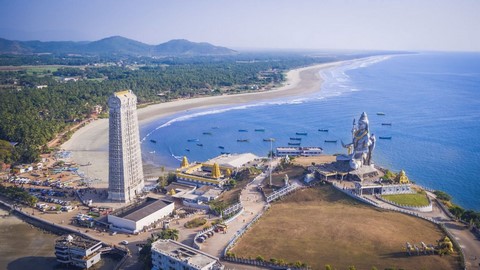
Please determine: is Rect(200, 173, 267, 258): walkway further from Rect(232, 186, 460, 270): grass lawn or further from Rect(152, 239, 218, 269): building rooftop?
Rect(152, 239, 218, 269): building rooftop

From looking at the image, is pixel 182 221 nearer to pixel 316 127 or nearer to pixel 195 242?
pixel 195 242

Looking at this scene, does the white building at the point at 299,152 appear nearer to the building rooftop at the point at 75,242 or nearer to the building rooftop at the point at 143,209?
the building rooftop at the point at 143,209

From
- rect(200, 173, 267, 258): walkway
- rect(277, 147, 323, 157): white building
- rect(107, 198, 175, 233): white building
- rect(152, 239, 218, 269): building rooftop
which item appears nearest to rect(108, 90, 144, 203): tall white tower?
rect(107, 198, 175, 233): white building

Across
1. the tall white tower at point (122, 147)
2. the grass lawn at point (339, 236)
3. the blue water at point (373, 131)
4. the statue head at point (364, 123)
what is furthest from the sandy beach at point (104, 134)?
the statue head at point (364, 123)

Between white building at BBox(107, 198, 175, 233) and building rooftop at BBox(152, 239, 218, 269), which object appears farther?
white building at BBox(107, 198, 175, 233)

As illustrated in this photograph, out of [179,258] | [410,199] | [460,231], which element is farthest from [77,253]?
[460,231]

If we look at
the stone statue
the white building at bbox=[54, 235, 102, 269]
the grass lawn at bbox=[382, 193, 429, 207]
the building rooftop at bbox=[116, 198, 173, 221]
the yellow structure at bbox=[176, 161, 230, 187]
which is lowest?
the white building at bbox=[54, 235, 102, 269]
